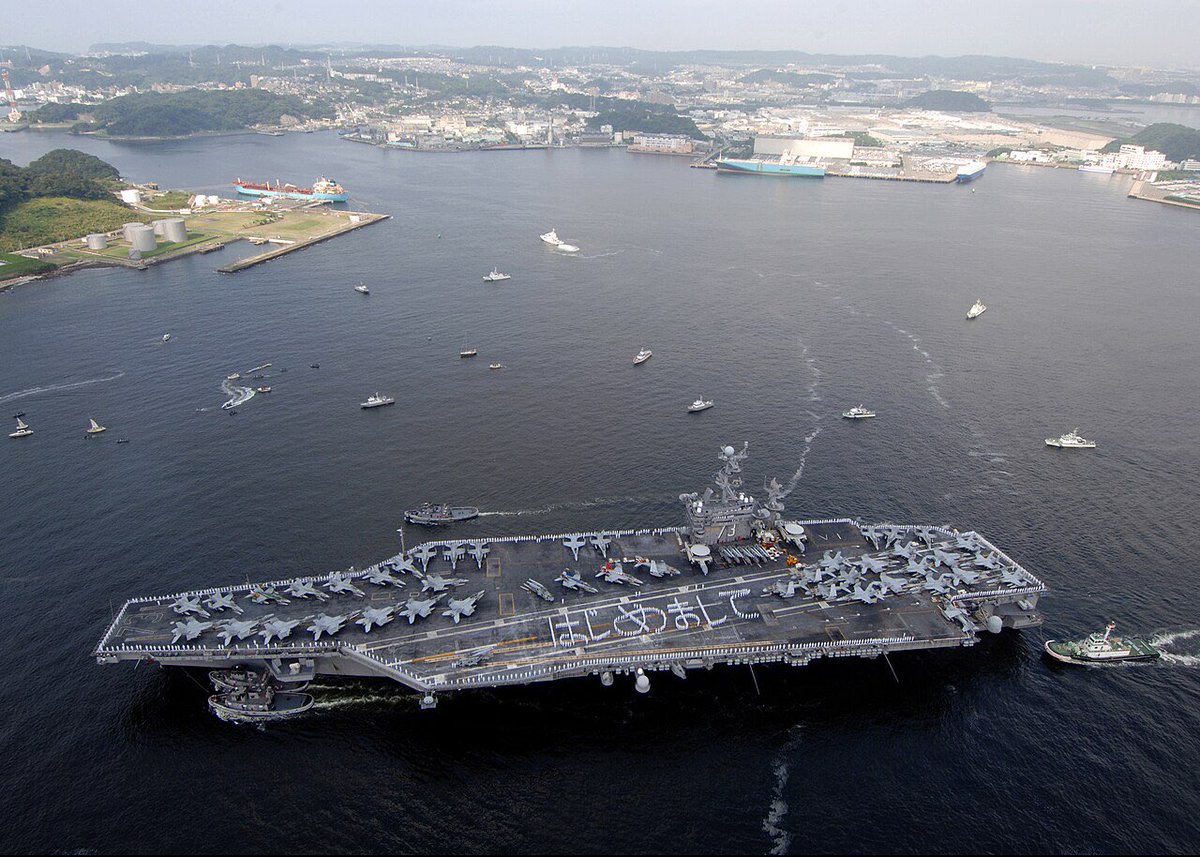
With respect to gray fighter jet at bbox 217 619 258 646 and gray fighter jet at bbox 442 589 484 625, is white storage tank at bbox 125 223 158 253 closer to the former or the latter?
gray fighter jet at bbox 217 619 258 646

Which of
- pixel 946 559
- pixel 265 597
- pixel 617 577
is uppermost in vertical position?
pixel 946 559

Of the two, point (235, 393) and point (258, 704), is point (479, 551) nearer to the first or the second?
point (258, 704)

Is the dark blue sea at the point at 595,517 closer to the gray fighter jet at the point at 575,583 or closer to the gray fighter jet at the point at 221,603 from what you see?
the gray fighter jet at the point at 221,603

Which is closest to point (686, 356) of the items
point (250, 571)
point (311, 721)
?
point (250, 571)

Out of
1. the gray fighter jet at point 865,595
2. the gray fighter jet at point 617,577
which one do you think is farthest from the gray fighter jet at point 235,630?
the gray fighter jet at point 865,595

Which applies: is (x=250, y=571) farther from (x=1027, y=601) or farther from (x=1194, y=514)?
(x=1194, y=514)

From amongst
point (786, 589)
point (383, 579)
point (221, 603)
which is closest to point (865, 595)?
point (786, 589)
